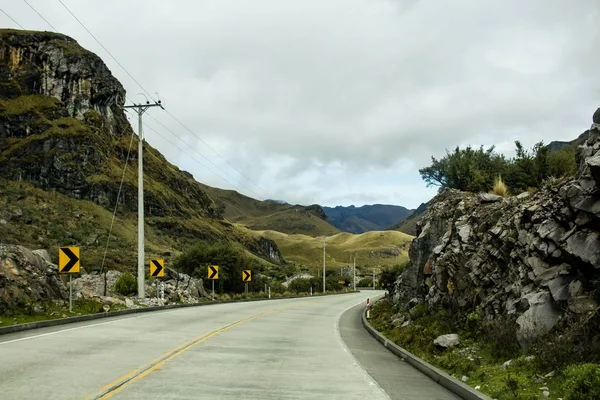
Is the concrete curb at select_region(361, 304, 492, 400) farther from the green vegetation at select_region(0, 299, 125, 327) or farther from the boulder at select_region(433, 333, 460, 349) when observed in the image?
the green vegetation at select_region(0, 299, 125, 327)

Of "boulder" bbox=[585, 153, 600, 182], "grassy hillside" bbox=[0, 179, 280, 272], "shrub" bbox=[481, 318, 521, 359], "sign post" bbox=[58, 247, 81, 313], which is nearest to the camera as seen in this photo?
"boulder" bbox=[585, 153, 600, 182]

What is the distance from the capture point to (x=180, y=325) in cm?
2080

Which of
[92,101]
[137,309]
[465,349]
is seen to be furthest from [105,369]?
[92,101]

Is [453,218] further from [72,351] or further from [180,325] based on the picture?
[72,351]

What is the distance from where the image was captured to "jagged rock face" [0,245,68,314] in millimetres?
19938

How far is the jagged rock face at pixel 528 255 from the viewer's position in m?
10.7

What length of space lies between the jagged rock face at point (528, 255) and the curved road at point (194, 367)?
2.70 metres

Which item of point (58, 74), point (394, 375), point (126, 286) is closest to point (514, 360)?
point (394, 375)

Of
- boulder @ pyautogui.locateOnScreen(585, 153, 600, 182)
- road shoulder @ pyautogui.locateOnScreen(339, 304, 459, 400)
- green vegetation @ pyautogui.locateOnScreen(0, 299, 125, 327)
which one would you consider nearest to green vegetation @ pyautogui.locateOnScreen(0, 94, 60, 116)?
green vegetation @ pyautogui.locateOnScreen(0, 299, 125, 327)

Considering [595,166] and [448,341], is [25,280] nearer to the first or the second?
[448,341]

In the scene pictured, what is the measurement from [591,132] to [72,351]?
1268 centimetres

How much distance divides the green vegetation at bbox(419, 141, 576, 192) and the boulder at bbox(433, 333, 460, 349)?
265 inches

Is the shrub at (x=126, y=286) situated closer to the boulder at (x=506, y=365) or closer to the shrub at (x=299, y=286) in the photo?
the boulder at (x=506, y=365)

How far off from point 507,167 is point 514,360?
16569 millimetres
